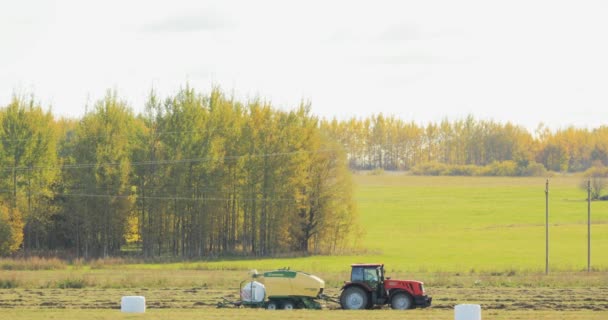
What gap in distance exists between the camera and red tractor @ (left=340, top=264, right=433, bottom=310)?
38.4m

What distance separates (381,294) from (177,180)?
46.6 metres

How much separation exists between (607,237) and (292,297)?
60.5 m

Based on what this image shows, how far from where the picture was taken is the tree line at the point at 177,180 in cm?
8100

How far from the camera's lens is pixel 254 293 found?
38.1m

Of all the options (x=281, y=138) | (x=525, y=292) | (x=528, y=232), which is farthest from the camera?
(x=528, y=232)

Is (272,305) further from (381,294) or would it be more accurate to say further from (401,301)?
(401,301)

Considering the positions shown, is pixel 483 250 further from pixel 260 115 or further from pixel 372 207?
pixel 372 207

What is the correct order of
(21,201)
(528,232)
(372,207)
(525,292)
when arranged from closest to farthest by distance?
(525,292) → (21,201) → (528,232) → (372,207)

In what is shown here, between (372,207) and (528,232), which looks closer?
(528,232)

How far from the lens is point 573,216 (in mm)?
116500

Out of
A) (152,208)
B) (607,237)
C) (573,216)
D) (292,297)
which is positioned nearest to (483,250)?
(607,237)

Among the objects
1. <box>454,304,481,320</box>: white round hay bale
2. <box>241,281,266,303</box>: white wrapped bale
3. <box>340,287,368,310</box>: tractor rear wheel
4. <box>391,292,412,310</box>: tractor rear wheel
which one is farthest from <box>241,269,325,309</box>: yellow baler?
<box>454,304,481,320</box>: white round hay bale

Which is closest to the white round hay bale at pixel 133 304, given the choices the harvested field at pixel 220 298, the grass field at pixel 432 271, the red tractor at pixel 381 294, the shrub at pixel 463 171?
the grass field at pixel 432 271

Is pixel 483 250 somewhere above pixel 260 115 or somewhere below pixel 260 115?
below
